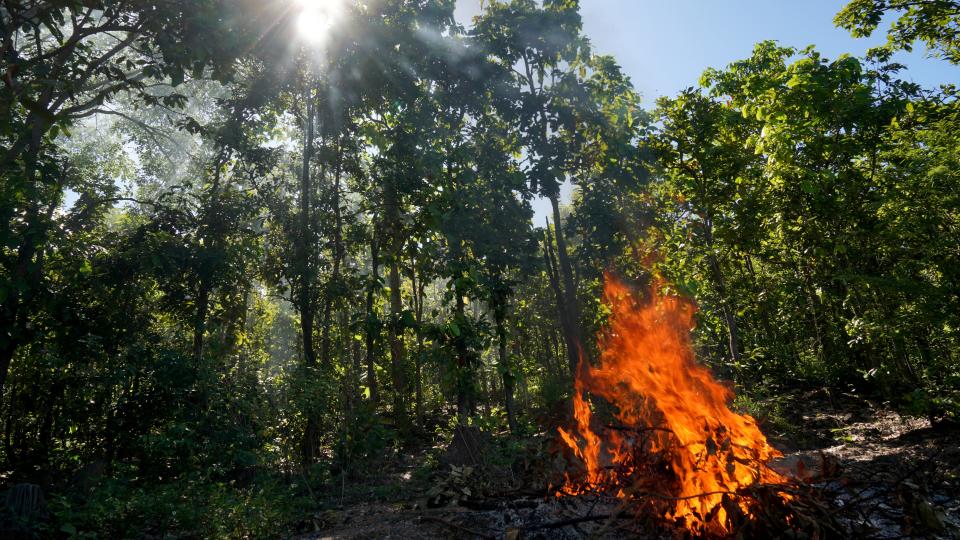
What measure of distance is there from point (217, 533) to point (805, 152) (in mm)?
9816

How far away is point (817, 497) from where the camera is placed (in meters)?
4.35

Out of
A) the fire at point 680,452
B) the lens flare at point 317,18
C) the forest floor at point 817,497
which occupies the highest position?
the lens flare at point 317,18

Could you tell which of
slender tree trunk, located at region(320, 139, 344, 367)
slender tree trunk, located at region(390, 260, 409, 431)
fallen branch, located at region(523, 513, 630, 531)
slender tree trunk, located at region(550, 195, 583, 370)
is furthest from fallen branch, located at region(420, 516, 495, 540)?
slender tree trunk, located at region(550, 195, 583, 370)

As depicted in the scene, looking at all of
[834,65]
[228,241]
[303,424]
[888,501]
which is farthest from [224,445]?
[834,65]

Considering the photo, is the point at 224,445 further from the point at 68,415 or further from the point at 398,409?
the point at 398,409

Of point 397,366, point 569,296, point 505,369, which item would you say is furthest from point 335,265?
point 569,296

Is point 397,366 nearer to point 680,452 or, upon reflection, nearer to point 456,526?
point 456,526

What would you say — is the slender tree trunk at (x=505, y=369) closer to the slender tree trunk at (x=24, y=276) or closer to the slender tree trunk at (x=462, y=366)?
the slender tree trunk at (x=462, y=366)

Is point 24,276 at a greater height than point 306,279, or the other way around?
point 306,279

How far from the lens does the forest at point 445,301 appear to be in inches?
212

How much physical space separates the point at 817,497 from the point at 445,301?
8.18m

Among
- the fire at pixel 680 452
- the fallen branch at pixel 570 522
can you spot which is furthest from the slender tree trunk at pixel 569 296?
the fallen branch at pixel 570 522

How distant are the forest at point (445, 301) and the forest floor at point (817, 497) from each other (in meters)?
0.05

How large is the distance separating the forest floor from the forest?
55mm
